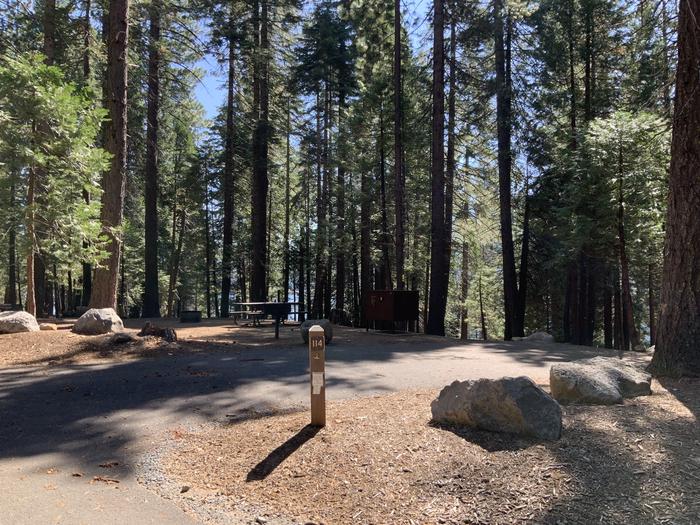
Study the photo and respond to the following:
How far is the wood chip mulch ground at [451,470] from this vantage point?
3314mm

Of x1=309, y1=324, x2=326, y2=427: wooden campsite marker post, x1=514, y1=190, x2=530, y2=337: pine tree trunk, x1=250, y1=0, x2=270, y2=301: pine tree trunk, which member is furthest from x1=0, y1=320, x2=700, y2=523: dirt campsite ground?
x1=250, y1=0, x2=270, y2=301: pine tree trunk

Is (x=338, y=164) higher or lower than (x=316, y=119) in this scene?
lower

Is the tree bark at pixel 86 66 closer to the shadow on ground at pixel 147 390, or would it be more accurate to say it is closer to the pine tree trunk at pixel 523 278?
the shadow on ground at pixel 147 390

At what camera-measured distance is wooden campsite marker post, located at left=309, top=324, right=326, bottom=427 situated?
4754 millimetres

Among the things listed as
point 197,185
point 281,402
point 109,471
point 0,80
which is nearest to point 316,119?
point 197,185

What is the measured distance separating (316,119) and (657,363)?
23578mm

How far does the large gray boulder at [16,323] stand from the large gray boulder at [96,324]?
35.1 inches

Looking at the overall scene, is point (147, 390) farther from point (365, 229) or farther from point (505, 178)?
point (365, 229)

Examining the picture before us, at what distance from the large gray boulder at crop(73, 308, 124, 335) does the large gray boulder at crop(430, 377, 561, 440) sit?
345 inches

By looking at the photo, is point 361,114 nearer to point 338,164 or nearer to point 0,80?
point 338,164

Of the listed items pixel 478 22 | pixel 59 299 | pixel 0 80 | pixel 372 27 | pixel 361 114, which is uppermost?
pixel 372 27

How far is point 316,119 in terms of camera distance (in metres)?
27.4

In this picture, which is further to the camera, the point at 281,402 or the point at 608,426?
the point at 281,402

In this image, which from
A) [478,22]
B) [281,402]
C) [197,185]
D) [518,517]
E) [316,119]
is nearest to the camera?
Result: [518,517]
